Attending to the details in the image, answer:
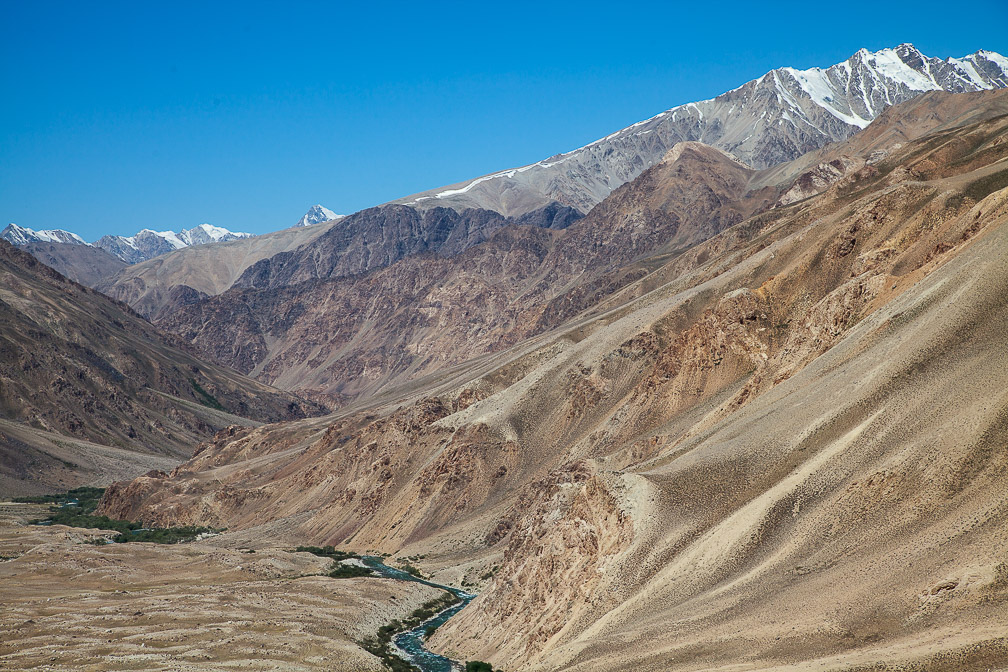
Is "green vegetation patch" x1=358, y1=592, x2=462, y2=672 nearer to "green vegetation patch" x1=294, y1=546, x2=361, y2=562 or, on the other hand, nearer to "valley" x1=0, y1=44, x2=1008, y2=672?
"valley" x1=0, y1=44, x2=1008, y2=672

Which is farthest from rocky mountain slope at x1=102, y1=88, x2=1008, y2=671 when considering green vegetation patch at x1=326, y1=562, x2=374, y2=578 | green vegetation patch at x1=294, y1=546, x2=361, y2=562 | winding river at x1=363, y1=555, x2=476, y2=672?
green vegetation patch at x1=326, y1=562, x2=374, y2=578

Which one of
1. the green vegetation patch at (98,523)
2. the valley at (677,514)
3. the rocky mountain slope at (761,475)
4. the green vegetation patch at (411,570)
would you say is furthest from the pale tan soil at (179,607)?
the green vegetation patch at (98,523)

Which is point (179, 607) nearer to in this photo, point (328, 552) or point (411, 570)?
point (411, 570)

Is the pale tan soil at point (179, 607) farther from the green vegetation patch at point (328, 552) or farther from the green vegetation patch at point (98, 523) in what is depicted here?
the green vegetation patch at point (98, 523)

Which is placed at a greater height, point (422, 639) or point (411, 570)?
point (411, 570)

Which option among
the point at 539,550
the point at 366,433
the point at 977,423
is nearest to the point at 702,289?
the point at 366,433

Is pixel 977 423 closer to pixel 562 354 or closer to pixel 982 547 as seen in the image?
pixel 982 547

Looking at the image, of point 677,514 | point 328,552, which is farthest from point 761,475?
point 328,552
